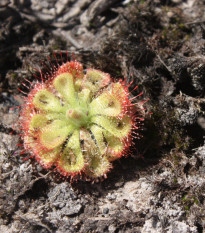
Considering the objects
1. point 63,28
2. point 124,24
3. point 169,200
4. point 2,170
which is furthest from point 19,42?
point 169,200

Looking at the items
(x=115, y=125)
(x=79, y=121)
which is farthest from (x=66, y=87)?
(x=115, y=125)

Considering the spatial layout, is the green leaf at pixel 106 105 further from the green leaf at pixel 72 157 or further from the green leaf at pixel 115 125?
the green leaf at pixel 72 157

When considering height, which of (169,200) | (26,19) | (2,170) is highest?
(26,19)

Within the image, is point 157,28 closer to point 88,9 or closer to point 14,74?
point 88,9

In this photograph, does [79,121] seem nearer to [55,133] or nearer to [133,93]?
[55,133]

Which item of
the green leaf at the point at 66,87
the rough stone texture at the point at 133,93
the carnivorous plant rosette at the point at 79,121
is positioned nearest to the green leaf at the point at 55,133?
the carnivorous plant rosette at the point at 79,121

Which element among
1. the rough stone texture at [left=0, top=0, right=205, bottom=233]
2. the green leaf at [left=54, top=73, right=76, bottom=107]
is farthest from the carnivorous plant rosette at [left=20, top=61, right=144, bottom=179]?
the rough stone texture at [left=0, top=0, right=205, bottom=233]

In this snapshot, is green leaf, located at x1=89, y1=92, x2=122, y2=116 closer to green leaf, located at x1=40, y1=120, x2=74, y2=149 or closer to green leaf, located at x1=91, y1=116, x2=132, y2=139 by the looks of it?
green leaf, located at x1=91, y1=116, x2=132, y2=139
